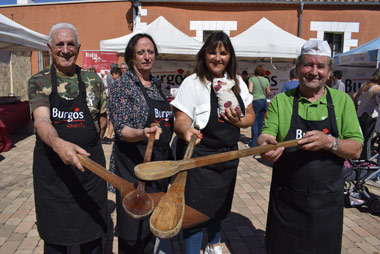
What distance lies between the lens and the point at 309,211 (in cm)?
192

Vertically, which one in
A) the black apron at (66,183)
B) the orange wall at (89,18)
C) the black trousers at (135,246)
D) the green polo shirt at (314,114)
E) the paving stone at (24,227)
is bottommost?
the paving stone at (24,227)

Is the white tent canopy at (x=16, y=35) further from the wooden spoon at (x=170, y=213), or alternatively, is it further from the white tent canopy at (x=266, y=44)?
the wooden spoon at (x=170, y=213)

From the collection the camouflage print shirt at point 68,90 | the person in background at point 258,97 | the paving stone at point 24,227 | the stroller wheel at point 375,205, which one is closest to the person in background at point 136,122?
the camouflage print shirt at point 68,90

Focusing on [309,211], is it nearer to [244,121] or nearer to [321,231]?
[321,231]

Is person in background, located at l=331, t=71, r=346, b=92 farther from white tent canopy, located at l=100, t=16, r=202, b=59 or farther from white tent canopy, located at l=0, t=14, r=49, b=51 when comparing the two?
white tent canopy, located at l=0, t=14, r=49, b=51

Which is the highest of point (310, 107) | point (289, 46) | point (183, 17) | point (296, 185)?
point (183, 17)

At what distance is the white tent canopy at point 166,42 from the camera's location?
25.8ft

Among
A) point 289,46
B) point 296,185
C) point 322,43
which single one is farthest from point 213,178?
point 289,46

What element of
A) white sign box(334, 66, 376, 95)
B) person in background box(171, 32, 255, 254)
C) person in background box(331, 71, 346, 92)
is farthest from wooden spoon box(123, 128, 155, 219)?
white sign box(334, 66, 376, 95)

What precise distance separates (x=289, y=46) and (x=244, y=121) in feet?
23.7

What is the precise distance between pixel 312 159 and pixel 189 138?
31.5 inches

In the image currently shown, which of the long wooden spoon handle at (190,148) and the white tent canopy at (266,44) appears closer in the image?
the long wooden spoon handle at (190,148)

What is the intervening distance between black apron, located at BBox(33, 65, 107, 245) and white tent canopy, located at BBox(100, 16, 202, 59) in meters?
6.02

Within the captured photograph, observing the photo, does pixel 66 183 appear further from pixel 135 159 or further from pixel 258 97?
pixel 258 97
